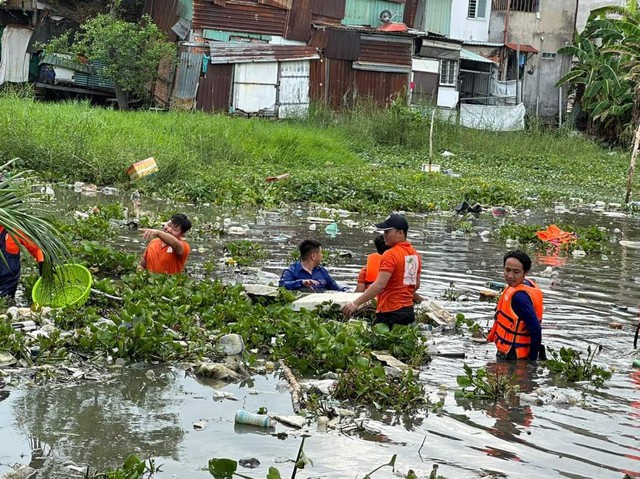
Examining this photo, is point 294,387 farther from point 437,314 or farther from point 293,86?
point 293,86

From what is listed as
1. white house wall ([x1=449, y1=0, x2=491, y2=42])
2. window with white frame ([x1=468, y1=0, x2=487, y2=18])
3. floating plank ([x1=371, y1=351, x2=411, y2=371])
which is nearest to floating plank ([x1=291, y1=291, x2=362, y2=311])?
floating plank ([x1=371, y1=351, x2=411, y2=371])

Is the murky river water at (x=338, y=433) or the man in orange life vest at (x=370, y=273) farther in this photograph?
the man in orange life vest at (x=370, y=273)

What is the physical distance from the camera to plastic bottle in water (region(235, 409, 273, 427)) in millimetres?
6293

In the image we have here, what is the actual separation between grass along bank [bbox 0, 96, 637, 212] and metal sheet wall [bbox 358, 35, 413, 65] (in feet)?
13.2

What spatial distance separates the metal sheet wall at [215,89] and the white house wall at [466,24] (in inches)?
415

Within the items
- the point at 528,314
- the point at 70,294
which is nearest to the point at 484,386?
the point at 528,314

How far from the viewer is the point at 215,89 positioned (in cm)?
3177

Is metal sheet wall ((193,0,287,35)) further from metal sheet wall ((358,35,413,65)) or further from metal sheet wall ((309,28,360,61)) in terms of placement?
metal sheet wall ((358,35,413,65))

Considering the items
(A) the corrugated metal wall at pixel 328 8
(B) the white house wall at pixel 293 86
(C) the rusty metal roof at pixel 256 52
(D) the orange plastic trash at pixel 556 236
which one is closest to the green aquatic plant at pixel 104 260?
(D) the orange plastic trash at pixel 556 236

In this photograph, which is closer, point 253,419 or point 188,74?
point 253,419

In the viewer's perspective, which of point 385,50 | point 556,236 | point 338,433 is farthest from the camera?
point 385,50

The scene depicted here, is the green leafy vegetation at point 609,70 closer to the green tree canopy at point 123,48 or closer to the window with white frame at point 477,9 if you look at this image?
the window with white frame at point 477,9

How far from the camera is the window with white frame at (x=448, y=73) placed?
36719 millimetres

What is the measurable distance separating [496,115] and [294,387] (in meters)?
31.5
